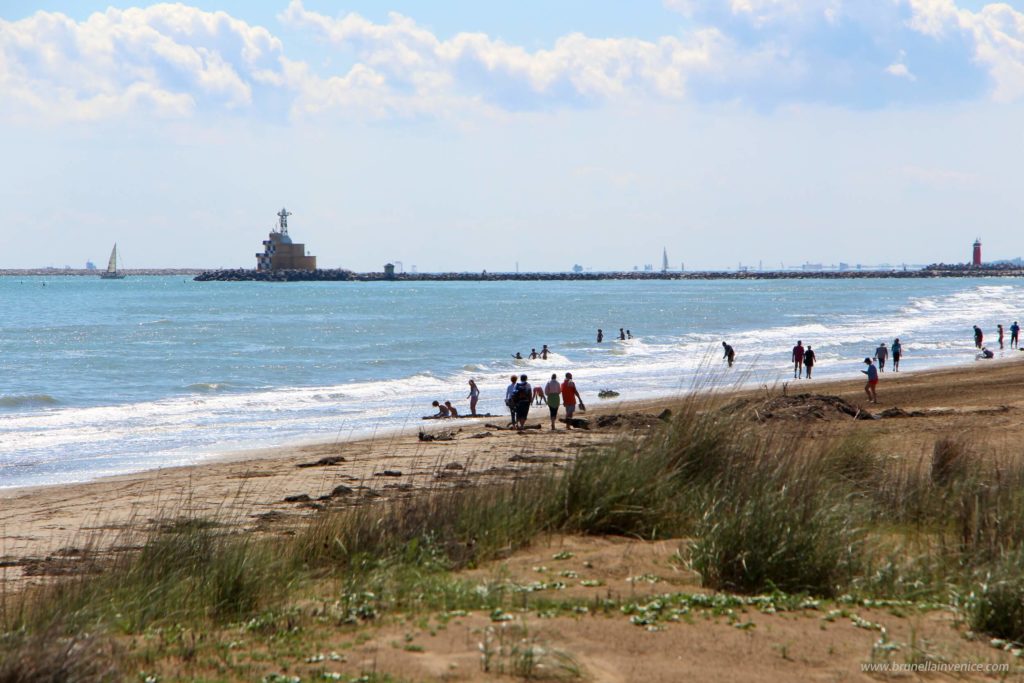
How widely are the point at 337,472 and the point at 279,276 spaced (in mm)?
165654

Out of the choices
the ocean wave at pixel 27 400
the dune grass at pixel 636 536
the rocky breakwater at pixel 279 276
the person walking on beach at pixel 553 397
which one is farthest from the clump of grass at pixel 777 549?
the rocky breakwater at pixel 279 276

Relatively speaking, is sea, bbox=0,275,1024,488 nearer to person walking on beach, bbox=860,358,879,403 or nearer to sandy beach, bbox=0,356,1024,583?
sandy beach, bbox=0,356,1024,583

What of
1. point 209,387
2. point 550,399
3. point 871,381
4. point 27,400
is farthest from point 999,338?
point 27,400

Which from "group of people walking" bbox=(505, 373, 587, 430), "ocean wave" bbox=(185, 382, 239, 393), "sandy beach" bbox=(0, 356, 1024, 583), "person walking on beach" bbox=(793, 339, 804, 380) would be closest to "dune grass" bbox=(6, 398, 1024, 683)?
"sandy beach" bbox=(0, 356, 1024, 583)

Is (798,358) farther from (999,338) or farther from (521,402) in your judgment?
(999,338)

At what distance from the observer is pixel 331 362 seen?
4119cm

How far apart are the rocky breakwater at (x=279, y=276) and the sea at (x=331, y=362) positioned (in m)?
87.2

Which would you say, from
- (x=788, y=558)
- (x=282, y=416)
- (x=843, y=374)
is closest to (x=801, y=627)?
(x=788, y=558)

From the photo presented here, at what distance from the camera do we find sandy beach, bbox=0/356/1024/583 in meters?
10.6

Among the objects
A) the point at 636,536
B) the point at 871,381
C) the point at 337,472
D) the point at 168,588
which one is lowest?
the point at 337,472

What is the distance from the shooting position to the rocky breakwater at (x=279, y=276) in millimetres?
177000

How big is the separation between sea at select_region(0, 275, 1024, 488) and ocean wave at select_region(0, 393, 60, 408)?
0.05m

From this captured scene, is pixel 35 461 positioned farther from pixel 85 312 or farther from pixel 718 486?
pixel 85 312

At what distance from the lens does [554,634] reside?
18.6ft
